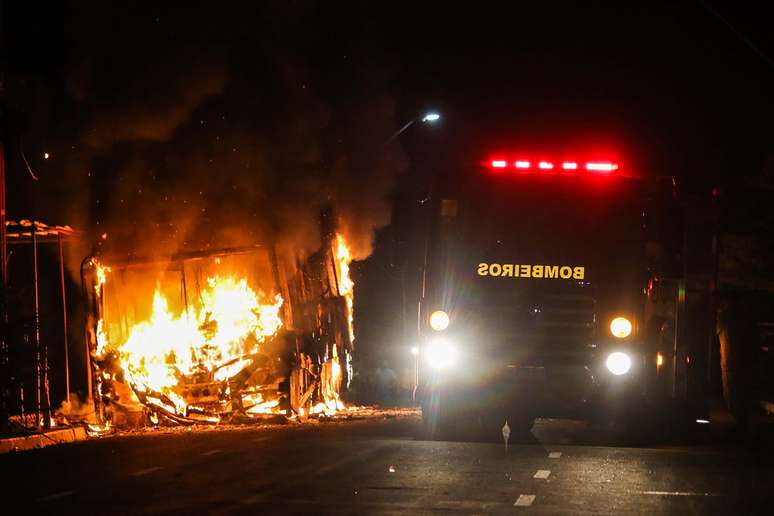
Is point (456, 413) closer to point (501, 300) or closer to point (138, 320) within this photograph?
point (501, 300)

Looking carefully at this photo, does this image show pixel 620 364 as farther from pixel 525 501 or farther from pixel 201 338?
pixel 201 338

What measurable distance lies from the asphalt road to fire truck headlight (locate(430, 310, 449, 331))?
135 cm

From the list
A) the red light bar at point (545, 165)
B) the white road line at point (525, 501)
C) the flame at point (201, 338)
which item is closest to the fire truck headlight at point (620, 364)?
the red light bar at point (545, 165)

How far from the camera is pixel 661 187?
13.7 metres

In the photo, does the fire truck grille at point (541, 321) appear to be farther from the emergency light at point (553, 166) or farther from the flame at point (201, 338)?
the flame at point (201, 338)

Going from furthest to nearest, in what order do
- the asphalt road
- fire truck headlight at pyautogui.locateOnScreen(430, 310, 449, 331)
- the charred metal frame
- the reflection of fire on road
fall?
the reflection of fire on road → the charred metal frame → fire truck headlight at pyautogui.locateOnScreen(430, 310, 449, 331) → the asphalt road

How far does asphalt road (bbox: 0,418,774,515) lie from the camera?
9.09 m

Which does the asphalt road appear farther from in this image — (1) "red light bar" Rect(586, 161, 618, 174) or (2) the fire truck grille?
(1) "red light bar" Rect(586, 161, 618, 174)

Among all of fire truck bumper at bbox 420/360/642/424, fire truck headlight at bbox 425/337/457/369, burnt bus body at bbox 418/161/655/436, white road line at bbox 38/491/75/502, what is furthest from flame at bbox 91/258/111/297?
white road line at bbox 38/491/75/502

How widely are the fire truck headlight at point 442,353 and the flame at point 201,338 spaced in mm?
6915

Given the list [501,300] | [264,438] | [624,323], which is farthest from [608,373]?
[264,438]

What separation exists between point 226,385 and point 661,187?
30.2 ft

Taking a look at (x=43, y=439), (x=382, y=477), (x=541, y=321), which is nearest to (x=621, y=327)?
(x=541, y=321)

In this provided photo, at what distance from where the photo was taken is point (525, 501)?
365 inches
